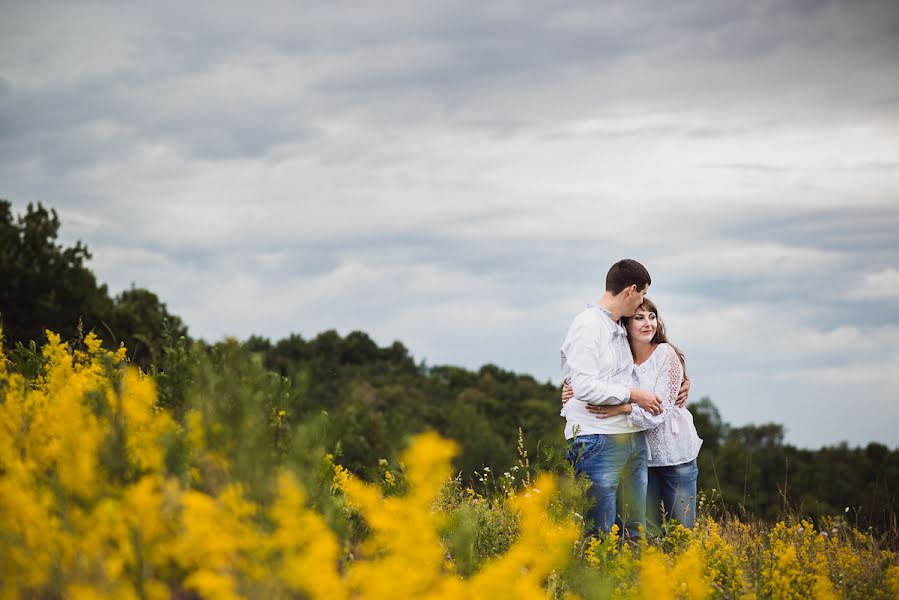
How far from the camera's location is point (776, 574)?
4883 mm

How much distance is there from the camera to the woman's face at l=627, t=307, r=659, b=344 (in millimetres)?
6754

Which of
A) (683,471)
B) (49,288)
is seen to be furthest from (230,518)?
(49,288)

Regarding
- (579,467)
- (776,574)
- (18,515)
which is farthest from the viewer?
(579,467)

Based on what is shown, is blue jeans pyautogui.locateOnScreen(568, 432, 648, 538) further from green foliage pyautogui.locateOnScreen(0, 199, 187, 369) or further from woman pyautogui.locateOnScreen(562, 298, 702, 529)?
green foliage pyautogui.locateOnScreen(0, 199, 187, 369)

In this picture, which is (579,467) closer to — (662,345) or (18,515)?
(662,345)

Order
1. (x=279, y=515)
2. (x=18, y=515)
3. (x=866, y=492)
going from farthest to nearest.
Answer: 1. (x=866, y=492)
2. (x=18, y=515)
3. (x=279, y=515)

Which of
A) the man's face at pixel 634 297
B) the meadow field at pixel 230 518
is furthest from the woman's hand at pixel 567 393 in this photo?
the meadow field at pixel 230 518

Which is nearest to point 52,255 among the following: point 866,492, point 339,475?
point 339,475

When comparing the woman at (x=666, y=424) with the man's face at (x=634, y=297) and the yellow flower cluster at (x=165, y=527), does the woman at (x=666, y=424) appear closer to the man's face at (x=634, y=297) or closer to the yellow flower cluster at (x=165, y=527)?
the man's face at (x=634, y=297)

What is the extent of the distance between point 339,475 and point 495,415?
137ft

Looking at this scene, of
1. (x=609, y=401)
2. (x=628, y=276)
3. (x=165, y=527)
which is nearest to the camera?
(x=165, y=527)

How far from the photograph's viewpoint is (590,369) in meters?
6.27

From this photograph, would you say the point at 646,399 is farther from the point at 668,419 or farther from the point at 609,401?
the point at 668,419

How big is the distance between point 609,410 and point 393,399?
125 feet
